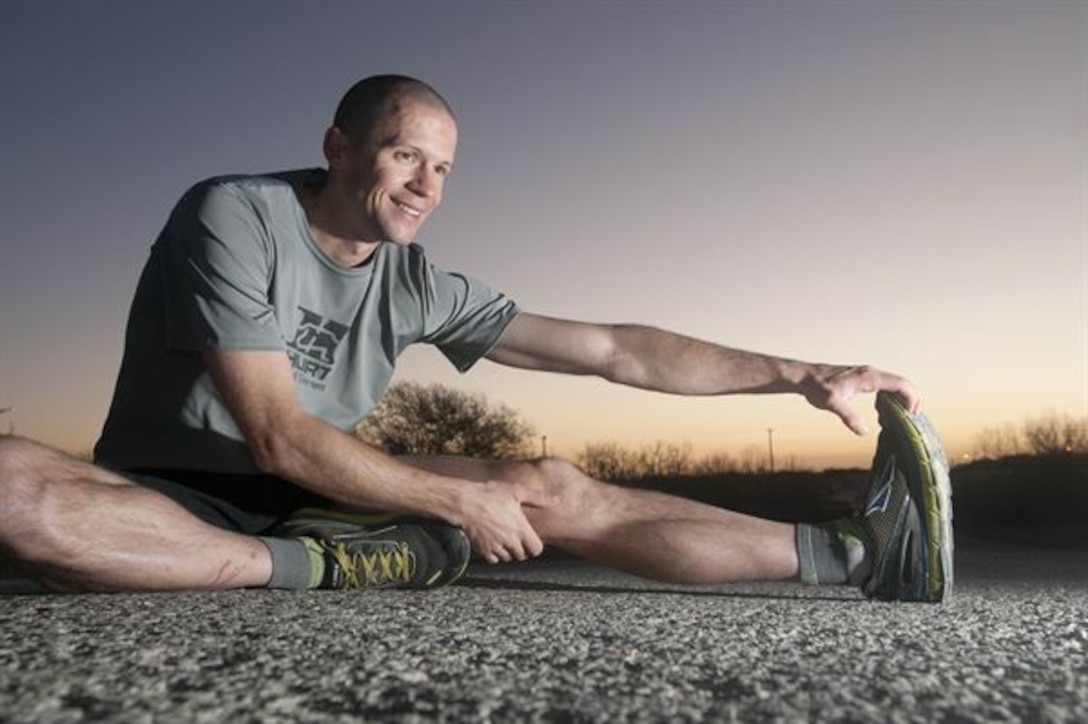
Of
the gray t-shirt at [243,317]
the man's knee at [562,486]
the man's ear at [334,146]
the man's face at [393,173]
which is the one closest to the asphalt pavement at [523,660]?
the man's knee at [562,486]

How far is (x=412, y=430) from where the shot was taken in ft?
84.9

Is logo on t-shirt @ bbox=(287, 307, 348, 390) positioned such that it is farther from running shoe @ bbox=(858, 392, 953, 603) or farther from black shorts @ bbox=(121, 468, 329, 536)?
running shoe @ bbox=(858, 392, 953, 603)

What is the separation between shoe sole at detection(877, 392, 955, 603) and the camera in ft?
8.68

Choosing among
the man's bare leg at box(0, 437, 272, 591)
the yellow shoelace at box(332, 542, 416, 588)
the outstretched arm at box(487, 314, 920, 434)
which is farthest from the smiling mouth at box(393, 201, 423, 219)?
the man's bare leg at box(0, 437, 272, 591)

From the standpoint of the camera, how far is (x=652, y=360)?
362cm

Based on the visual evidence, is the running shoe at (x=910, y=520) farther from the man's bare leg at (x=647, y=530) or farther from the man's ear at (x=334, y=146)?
the man's ear at (x=334, y=146)

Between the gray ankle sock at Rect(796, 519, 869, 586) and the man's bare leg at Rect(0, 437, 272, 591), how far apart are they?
152cm

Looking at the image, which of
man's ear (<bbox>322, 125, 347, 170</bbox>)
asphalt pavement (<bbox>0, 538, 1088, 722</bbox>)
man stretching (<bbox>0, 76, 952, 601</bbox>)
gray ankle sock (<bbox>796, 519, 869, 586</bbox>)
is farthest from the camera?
man's ear (<bbox>322, 125, 347, 170</bbox>)

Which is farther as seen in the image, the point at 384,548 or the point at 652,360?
the point at 652,360

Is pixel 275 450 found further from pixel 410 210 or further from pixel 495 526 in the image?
pixel 410 210

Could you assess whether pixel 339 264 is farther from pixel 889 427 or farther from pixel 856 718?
pixel 856 718

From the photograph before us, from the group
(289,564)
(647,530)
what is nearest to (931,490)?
(647,530)

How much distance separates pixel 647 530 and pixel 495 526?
0.56 m

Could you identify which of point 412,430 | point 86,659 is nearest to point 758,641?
point 86,659
